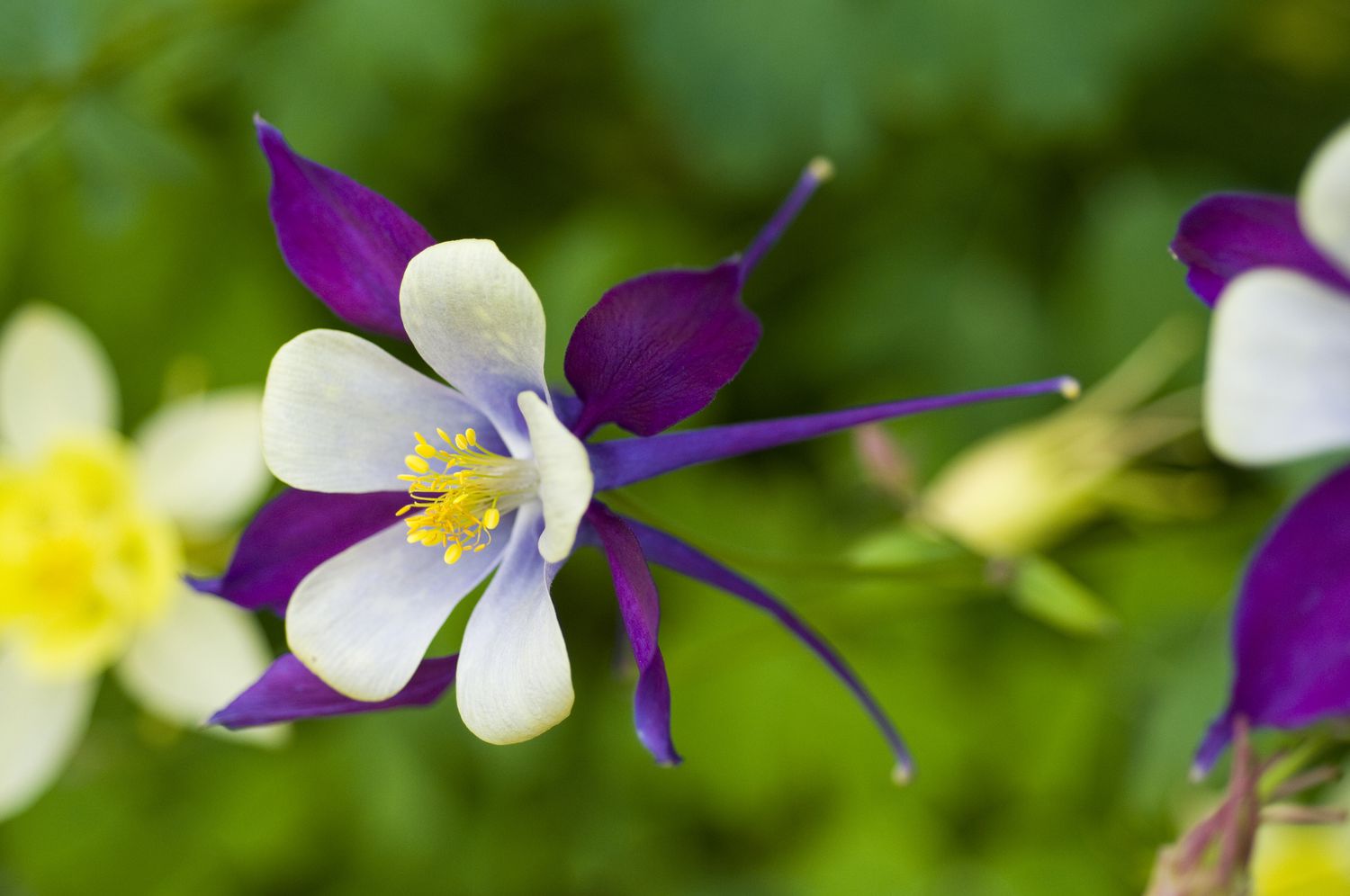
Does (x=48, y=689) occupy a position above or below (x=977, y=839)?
above

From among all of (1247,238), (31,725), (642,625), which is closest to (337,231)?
(642,625)

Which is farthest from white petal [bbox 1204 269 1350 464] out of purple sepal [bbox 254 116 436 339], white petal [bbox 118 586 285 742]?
white petal [bbox 118 586 285 742]

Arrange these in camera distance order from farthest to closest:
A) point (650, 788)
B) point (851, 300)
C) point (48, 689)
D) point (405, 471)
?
point (851, 300)
point (650, 788)
point (48, 689)
point (405, 471)

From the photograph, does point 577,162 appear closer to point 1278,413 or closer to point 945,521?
point 945,521

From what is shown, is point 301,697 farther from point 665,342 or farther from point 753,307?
point 753,307

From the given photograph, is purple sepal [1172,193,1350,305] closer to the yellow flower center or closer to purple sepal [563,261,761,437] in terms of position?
purple sepal [563,261,761,437]

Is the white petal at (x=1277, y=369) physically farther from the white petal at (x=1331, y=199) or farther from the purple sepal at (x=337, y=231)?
the purple sepal at (x=337, y=231)

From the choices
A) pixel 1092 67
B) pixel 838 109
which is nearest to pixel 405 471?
pixel 838 109

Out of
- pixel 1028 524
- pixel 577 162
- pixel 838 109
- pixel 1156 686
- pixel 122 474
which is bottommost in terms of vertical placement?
pixel 1156 686
